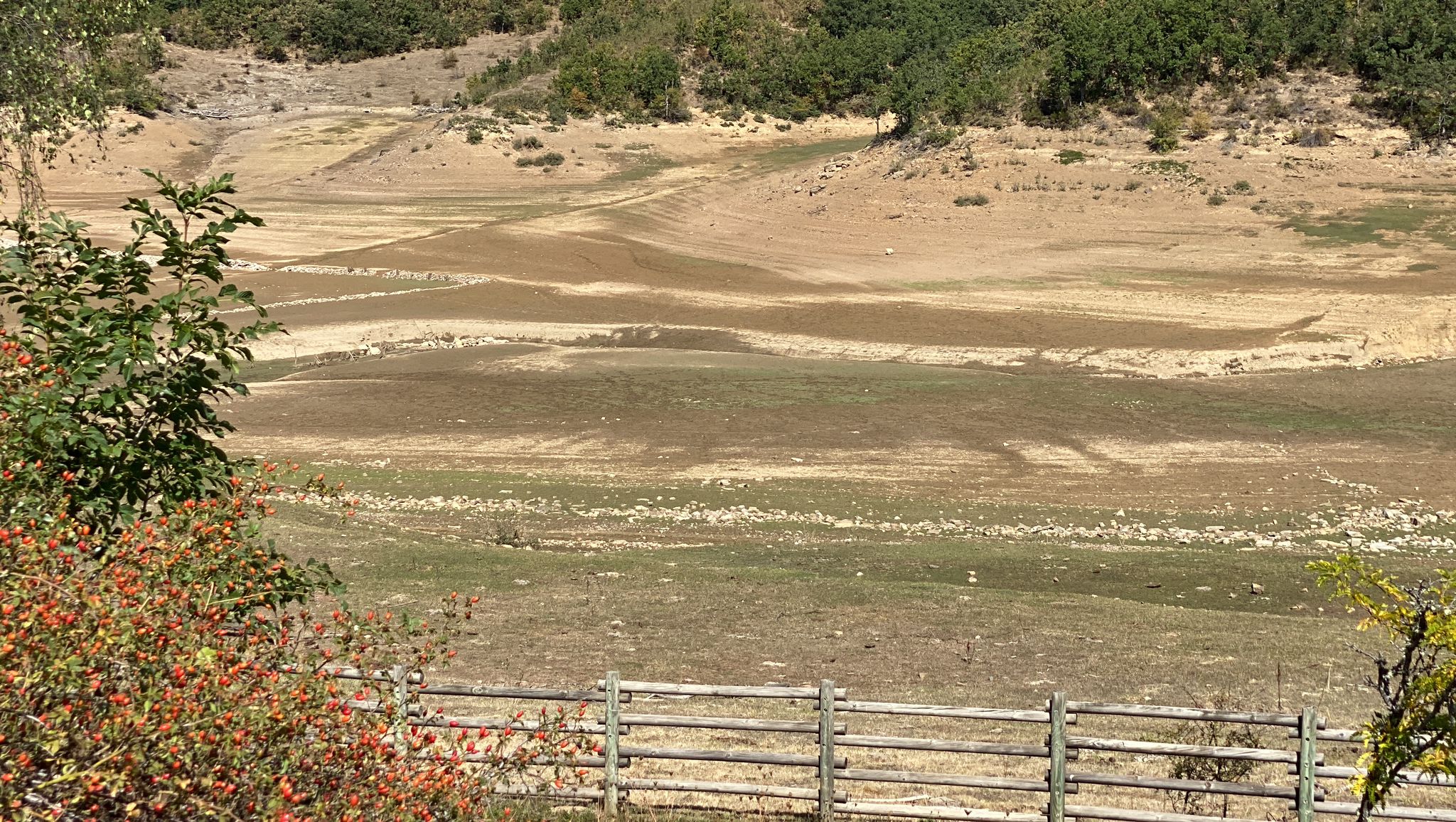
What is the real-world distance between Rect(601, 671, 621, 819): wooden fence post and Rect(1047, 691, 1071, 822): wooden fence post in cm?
329

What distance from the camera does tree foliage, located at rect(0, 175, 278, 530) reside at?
348 inches

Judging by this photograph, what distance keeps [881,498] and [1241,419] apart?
10124 mm

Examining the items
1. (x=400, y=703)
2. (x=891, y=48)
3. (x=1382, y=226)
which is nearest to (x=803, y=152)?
(x=891, y=48)

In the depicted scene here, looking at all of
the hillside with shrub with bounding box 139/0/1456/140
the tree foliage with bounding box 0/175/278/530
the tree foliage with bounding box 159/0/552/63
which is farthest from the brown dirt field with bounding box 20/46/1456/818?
the tree foliage with bounding box 159/0/552/63

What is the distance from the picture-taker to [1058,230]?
168ft

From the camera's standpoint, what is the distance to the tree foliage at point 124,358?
29.0 ft

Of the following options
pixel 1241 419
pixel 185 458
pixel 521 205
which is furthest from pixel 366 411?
pixel 521 205

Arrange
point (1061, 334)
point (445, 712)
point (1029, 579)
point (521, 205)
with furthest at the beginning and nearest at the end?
point (521, 205) < point (1061, 334) < point (1029, 579) < point (445, 712)

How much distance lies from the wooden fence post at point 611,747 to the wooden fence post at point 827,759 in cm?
157

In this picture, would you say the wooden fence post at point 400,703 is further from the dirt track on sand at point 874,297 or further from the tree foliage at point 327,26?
the tree foliage at point 327,26

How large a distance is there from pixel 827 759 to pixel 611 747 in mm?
1672

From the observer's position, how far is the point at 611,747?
11.2 meters

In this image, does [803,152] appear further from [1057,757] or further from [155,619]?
[155,619]

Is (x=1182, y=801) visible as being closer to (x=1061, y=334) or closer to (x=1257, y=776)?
(x=1257, y=776)
